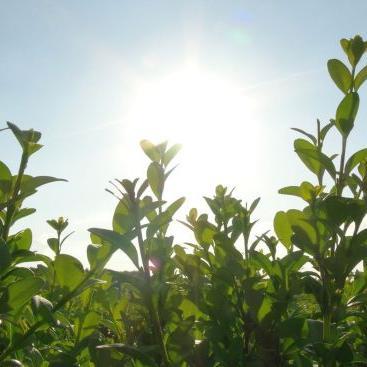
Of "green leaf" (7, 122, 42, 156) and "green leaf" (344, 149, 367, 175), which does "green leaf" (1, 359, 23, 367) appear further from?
"green leaf" (344, 149, 367, 175)

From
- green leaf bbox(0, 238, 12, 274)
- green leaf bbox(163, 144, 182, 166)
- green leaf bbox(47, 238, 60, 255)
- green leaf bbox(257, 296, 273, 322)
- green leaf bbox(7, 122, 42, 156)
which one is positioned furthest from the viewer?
green leaf bbox(47, 238, 60, 255)

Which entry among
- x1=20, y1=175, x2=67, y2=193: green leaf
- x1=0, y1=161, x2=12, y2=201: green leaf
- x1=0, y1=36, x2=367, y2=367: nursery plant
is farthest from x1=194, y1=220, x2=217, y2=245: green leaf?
x1=0, y1=161, x2=12, y2=201: green leaf

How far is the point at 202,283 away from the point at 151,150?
0.65 meters

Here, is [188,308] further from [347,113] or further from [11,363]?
[347,113]

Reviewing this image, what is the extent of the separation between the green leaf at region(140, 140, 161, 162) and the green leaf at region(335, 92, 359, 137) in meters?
0.79

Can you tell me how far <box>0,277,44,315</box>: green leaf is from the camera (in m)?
1.35

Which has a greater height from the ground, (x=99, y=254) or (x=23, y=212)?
(x=23, y=212)

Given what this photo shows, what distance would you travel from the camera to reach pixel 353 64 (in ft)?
6.14

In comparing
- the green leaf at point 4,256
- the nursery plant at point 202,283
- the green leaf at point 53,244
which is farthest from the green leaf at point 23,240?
the green leaf at point 53,244

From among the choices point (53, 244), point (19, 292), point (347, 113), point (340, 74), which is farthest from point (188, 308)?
point (53, 244)

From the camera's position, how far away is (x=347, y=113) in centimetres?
174

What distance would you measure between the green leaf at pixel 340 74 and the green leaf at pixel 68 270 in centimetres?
131

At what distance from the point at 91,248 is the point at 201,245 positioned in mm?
697

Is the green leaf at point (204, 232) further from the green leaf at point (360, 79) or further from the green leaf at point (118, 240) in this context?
the green leaf at point (360, 79)
